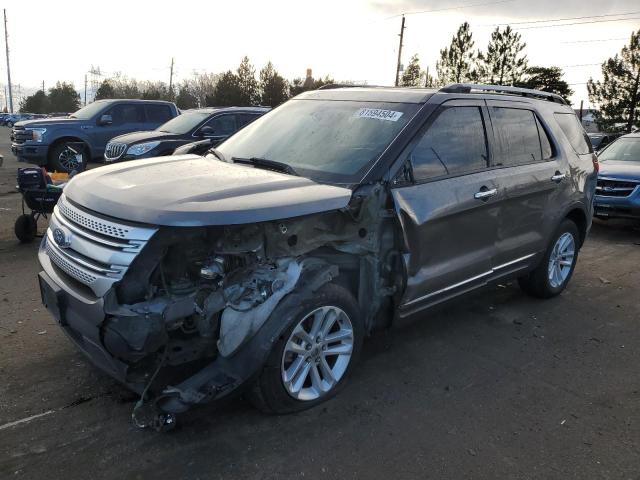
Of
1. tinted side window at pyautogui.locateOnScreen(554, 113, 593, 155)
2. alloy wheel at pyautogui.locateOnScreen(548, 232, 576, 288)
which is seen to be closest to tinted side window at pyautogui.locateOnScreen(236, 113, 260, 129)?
tinted side window at pyautogui.locateOnScreen(554, 113, 593, 155)

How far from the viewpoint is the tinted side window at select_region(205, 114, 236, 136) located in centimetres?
1128

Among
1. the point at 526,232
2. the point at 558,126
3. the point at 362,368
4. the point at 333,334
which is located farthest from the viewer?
the point at 558,126

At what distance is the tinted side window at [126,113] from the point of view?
45.2ft

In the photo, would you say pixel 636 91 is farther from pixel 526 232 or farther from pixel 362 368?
pixel 362 368

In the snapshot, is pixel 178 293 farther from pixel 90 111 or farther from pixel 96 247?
pixel 90 111

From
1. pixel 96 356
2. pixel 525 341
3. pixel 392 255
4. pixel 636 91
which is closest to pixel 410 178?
pixel 392 255

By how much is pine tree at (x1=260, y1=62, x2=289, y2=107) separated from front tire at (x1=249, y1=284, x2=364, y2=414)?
111 feet

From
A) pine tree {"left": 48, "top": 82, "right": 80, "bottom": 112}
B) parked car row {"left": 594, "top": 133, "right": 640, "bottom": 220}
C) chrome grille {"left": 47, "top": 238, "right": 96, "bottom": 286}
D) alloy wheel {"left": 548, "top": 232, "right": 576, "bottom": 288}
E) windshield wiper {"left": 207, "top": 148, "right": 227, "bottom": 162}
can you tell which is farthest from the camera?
pine tree {"left": 48, "top": 82, "right": 80, "bottom": 112}

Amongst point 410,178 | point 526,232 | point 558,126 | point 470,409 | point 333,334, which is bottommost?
point 470,409

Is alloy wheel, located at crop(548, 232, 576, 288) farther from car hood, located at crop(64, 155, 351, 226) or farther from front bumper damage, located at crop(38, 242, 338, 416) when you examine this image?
front bumper damage, located at crop(38, 242, 338, 416)

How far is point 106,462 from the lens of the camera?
2680 mm

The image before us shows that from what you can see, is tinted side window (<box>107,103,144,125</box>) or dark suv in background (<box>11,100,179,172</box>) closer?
dark suv in background (<box>11,100,179,172</box>)

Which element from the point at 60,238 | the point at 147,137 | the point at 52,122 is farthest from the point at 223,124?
the point at 60,238

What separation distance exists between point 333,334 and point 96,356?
1336 millimetres
